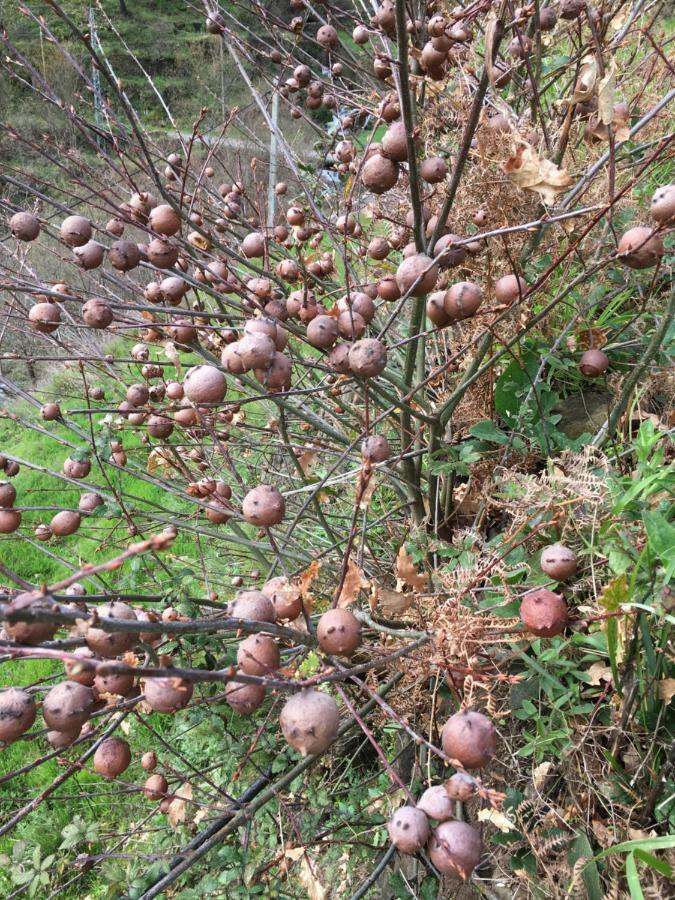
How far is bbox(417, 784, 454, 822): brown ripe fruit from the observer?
913mm

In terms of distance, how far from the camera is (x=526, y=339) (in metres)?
2.13

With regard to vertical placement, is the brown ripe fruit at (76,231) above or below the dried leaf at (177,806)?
above

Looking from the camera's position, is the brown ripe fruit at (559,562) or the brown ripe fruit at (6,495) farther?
the brown ripe fruit at (6,495)

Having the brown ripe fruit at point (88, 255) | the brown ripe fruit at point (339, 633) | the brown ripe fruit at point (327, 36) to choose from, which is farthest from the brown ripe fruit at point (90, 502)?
the brown ripe fruit at point (327, 36)

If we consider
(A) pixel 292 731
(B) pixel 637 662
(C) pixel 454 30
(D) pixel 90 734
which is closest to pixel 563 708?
(B) pixel 637 662

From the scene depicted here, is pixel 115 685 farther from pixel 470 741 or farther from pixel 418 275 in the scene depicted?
pixel 418 275

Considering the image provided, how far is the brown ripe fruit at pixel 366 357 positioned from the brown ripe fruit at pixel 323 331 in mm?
104

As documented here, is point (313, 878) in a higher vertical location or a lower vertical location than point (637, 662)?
lower

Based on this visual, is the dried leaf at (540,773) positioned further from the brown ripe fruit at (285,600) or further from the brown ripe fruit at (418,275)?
the brown ripe fruit at (418,275)

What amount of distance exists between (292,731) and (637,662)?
2.49 feet

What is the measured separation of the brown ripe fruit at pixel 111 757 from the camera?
3.73 ft

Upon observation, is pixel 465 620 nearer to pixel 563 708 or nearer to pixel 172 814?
pixel 563 708

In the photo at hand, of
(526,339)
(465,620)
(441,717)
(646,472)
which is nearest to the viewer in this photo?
(465,620)

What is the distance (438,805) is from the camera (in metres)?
0.92
